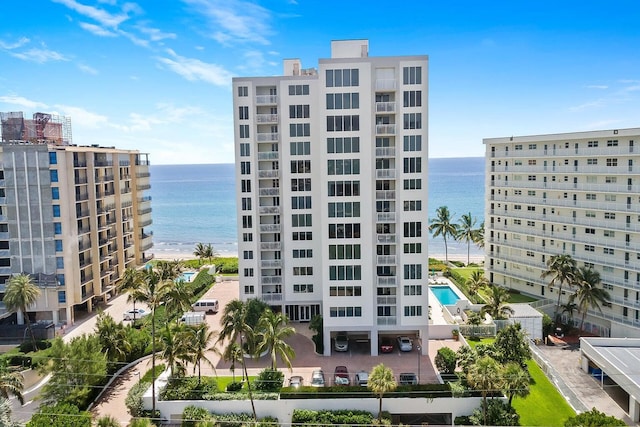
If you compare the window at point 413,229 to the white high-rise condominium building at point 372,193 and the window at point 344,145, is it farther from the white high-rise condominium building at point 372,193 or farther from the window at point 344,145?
the window at point 344,145

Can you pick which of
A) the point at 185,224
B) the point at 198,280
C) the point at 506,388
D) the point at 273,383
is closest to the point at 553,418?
the point at 506,388

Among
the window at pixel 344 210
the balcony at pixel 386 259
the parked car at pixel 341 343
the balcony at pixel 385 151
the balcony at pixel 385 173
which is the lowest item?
the parked car at pixel 341 343

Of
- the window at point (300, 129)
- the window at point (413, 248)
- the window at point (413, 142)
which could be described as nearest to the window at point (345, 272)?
the window at point (413, 248)

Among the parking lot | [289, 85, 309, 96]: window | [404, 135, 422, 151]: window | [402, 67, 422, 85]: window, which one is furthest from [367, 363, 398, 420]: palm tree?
[289, 85, 309, 96]: window

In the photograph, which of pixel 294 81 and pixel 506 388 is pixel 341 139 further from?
pixel 506 388

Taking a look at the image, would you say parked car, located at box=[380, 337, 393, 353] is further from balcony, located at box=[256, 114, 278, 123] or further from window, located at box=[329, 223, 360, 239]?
balcony, located at box=[256, 114, 278, 123]

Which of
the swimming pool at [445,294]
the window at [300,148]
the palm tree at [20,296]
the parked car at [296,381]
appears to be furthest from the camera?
the swimming pool at [445,294]
